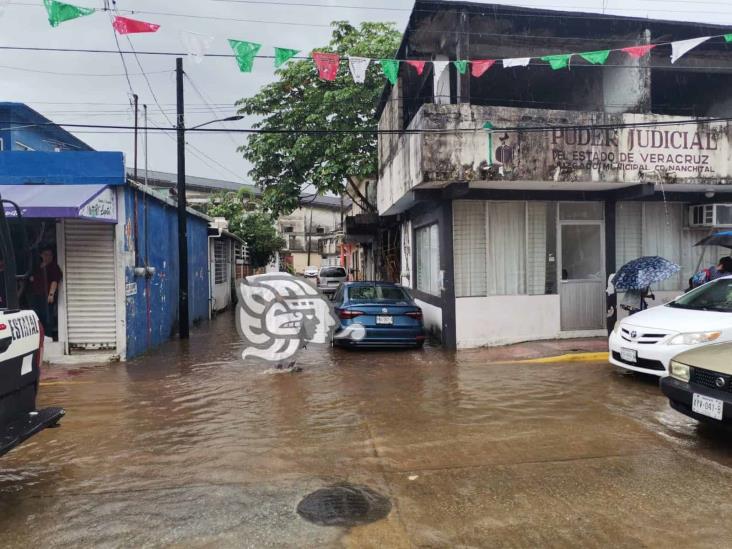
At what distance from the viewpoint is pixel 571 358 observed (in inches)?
366

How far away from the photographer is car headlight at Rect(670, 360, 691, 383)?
5.02m

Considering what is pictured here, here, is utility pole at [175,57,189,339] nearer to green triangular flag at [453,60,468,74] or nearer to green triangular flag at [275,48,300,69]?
green triangular flag at [275,48,300,69]

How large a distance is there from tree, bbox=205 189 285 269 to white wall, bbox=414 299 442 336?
17400 millimetres

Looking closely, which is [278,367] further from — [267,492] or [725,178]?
[725,178]

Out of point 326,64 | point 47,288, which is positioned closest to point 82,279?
point 47,288

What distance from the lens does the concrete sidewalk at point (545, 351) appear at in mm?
9375

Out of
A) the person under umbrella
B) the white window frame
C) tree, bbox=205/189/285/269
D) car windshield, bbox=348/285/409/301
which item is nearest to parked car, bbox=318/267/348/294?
tree, bbox=205/189/285/269

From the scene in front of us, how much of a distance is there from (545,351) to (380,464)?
609cm

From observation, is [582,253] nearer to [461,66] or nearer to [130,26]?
[461,66]

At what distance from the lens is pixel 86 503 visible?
3.90 meters

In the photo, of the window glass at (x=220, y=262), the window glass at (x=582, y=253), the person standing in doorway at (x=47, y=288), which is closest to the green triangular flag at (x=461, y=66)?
the window glass at (x=582, y=253)

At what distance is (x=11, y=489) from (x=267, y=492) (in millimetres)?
2050

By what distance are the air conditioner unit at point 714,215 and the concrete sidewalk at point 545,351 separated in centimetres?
325

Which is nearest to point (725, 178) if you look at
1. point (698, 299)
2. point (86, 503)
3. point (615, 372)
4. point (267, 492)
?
point (698, 299)
